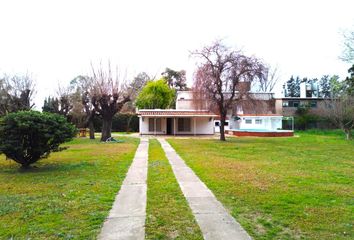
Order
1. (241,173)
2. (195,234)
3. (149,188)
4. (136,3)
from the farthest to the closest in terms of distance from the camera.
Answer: (136,3) < (241,173) < (149,188) < (195,234)

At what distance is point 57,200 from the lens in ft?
21.5

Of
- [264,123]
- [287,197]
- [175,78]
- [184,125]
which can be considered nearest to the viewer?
[287,197]

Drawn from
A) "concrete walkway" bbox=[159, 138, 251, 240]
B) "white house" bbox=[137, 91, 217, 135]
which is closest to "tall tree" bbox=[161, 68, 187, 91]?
"white house" bbox=[137, 91, 217, 135]

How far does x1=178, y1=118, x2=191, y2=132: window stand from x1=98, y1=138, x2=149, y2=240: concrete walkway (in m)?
29.1

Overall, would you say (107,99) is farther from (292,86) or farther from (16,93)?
(292,86)

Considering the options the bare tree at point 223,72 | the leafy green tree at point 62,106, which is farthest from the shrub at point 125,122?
the bare tree at point 223,72

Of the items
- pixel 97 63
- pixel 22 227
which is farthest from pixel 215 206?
pixel 97 63

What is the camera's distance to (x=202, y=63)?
25.4m

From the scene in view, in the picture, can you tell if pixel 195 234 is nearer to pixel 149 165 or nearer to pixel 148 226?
pixel 148 226

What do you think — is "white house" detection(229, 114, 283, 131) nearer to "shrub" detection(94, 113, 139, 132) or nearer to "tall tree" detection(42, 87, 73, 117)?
"shrub" detection(94, 113, 139, 132)

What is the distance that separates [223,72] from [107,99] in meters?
9.12

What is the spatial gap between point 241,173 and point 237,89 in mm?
16256

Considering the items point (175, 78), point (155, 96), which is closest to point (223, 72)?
point (155, 96)

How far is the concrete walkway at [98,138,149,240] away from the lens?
4.52 metres
